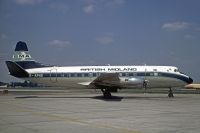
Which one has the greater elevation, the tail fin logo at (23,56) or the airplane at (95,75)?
the tail fin logo at (23,56)

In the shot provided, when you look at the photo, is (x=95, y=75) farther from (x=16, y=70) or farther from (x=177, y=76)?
(x=177, y=76)

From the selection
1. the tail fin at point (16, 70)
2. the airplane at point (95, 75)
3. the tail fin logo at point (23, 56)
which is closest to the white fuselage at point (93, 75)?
the airplane at point (95, 75)

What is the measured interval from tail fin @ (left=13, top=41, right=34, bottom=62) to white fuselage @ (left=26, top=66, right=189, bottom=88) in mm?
2370

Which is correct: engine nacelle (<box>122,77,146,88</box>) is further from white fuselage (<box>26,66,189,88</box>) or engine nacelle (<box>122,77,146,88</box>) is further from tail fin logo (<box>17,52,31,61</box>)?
tail fin logo (<box>17,52,31,61</box>)

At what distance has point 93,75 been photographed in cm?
3397

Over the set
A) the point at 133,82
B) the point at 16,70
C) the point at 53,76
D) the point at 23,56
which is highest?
the point at 23,56

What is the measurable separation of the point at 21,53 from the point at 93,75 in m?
9.55

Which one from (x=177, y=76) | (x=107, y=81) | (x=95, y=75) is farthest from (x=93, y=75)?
(x=177, y=76)

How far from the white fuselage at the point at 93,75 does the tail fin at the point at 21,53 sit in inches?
93.3

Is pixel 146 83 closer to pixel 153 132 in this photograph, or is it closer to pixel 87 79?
pixel 87 79

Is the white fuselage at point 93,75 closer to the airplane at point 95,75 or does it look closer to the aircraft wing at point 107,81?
the airplane at point 95,75

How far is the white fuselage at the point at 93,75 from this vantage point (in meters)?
33.8

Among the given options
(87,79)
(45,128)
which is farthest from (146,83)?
(45,128)

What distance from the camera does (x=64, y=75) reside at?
33875mm
